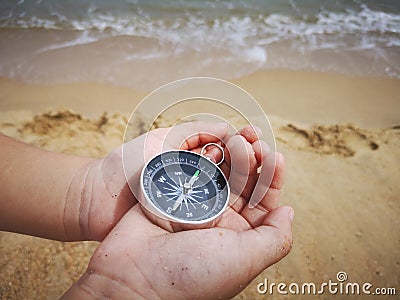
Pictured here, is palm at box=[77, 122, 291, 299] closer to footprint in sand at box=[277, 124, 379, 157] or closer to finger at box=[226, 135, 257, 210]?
finger at box=[226, 135, 257, 210]

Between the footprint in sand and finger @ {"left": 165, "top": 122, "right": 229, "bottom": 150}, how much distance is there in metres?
1.07

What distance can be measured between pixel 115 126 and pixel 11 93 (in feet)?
3.55

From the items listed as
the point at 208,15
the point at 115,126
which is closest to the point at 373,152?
the point at 115,126

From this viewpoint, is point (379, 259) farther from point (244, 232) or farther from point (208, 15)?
point (208, 15)

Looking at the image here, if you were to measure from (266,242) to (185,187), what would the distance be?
44 centimetres

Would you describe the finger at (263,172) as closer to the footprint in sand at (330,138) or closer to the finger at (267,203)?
the finger at (267,203)

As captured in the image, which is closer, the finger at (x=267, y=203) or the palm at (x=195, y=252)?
the palm at (x=195, y=252)

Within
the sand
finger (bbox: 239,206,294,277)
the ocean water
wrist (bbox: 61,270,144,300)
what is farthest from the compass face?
the ocean water

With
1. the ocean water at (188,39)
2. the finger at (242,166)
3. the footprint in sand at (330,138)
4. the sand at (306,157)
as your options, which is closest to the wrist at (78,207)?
the sand at (306,157)

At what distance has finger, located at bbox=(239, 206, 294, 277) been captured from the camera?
5.62 ft

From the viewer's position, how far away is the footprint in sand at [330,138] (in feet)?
10.0

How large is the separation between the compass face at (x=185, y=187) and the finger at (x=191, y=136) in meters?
0.15

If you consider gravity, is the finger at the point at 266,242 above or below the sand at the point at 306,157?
above

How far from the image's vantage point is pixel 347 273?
2.38 m
